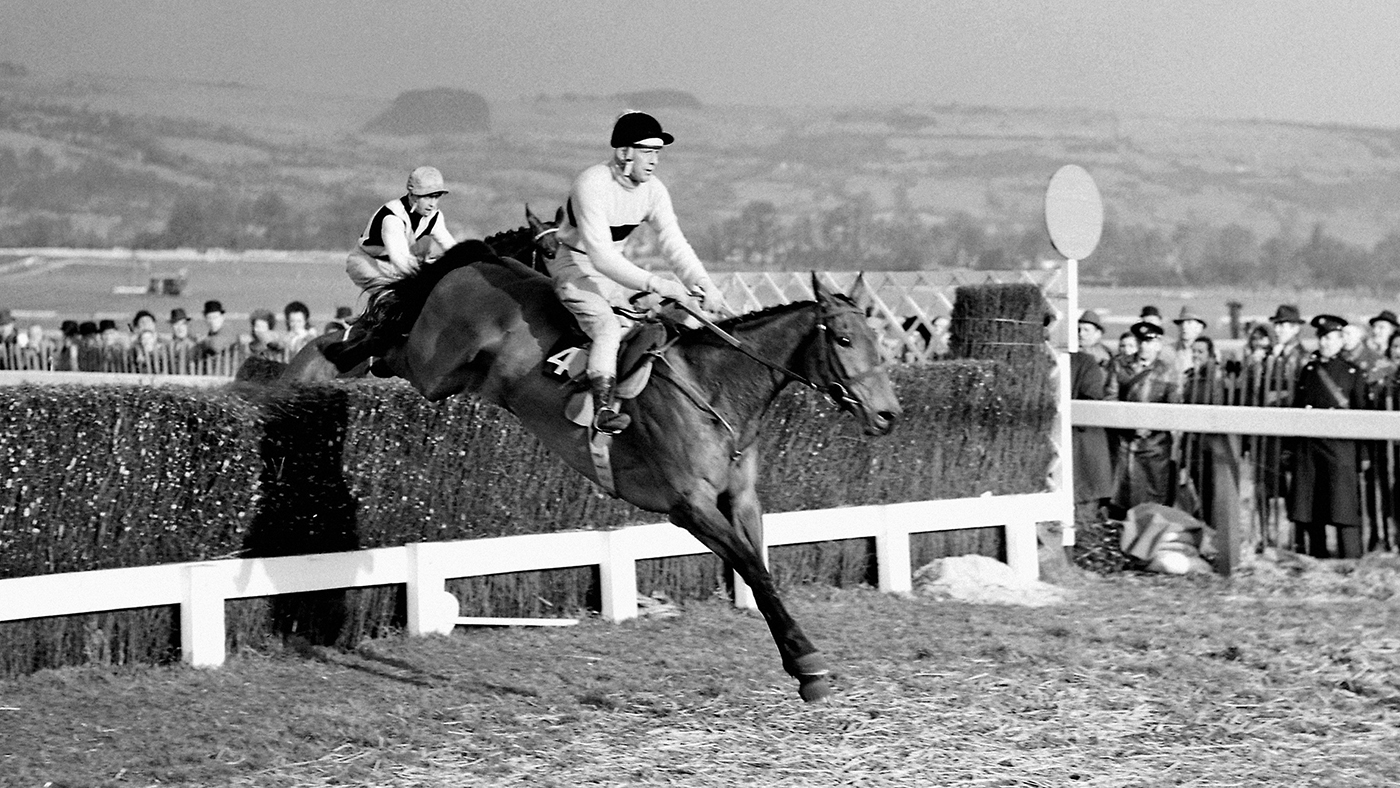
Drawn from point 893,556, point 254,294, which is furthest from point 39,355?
point 254,294

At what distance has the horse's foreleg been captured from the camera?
21.4 feet

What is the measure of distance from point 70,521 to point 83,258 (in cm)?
4967

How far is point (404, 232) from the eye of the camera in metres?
8.67

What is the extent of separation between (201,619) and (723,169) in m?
68.8

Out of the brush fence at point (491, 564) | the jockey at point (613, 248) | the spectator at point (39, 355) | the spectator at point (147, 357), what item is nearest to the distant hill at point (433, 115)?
the spectator at point (39, 355)

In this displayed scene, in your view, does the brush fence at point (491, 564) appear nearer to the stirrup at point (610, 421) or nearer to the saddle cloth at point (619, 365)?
the saddle cloth at point (619, 365)

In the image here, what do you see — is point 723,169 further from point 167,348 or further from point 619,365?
point 619,365

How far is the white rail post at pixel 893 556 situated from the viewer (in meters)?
9.79

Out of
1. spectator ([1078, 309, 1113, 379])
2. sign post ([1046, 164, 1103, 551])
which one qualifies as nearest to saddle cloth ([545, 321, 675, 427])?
sign post ([1046, 164, 1103, 551])

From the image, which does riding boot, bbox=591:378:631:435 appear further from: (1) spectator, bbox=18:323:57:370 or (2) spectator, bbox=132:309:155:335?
(1) spectator, bbox=18:323:57:370

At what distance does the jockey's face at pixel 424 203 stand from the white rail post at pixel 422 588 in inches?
77.0

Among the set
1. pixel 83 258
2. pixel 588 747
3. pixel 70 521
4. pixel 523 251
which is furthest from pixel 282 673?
pixel 83 258

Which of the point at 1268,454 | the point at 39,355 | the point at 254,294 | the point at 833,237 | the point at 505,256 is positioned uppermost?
the point at 833,237

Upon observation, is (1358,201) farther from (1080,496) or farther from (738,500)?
(738,500)
